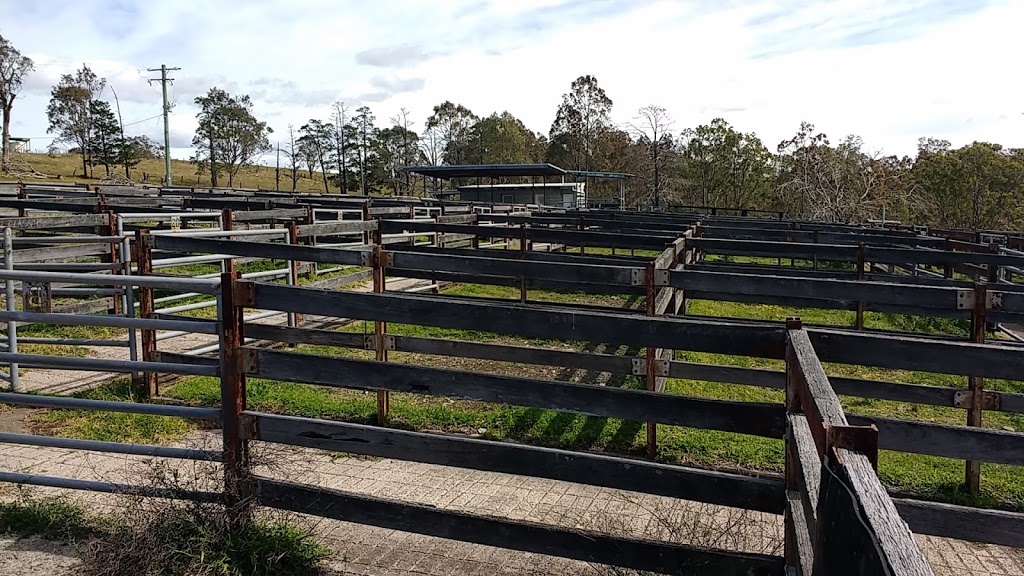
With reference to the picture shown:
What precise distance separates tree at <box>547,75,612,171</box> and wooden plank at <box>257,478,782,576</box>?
61.2 m

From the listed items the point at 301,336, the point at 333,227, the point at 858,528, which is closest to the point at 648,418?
the point at 858,528

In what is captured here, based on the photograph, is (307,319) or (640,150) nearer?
(307,319)

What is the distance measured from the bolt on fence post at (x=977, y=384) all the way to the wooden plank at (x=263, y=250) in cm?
451

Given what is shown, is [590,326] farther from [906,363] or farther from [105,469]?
[105,469]

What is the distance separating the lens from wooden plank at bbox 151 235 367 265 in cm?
630

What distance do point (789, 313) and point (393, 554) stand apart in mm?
10331

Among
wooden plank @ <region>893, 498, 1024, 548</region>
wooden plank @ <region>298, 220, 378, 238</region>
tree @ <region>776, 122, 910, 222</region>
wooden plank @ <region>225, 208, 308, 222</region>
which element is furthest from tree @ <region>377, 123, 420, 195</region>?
wooden plank @ <region>893, 498, 1024, 548</region>

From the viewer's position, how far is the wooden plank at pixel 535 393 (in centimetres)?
284

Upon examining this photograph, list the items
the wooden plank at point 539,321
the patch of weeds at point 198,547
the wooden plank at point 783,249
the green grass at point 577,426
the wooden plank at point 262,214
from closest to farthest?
the wooden plank at point 539,321, the patch of weeds at point 198,547, the green grass at point 577,426, the wooden plank at point 783,249, the wooden plank at point 262,214

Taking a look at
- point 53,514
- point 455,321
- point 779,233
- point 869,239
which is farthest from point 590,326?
point 869,239

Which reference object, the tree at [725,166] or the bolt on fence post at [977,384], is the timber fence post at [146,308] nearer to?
the bolt on fence post at [977,384]

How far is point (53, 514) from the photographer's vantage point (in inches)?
156

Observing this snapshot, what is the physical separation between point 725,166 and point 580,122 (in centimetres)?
1753

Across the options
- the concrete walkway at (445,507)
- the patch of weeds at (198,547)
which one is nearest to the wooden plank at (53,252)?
the concrete walkway at (445,507)
